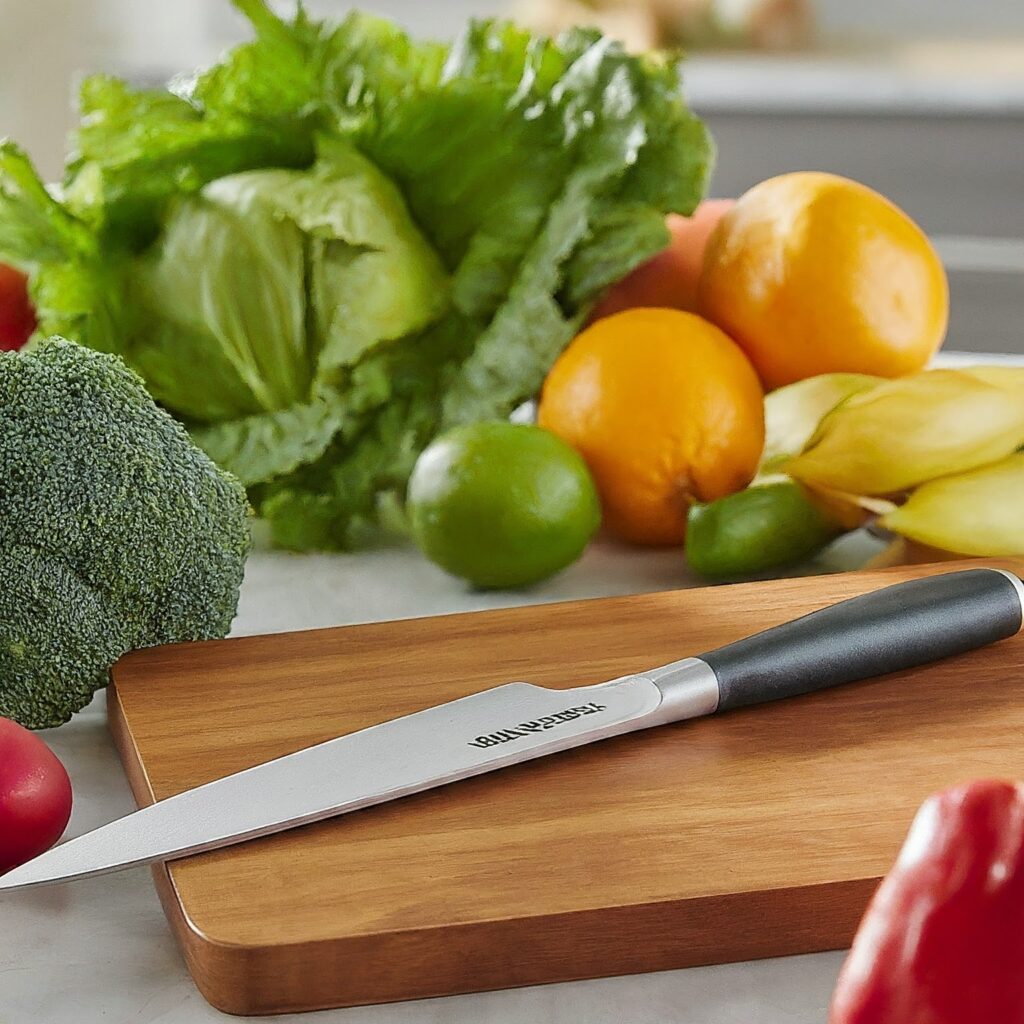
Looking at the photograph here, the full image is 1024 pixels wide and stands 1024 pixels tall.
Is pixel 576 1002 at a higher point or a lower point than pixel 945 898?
lower

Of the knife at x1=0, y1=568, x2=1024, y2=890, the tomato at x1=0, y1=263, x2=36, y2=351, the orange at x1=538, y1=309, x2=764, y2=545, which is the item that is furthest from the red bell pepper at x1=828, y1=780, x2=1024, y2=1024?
the tomato at x1=0, y1=263, x2=36, y2=351

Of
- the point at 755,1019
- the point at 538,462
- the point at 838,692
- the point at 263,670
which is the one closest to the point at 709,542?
the point at 538,462

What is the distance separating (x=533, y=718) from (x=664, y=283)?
2.17ft

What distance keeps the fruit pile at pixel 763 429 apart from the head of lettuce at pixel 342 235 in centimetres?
11

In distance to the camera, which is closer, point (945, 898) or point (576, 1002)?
point (945, 898)

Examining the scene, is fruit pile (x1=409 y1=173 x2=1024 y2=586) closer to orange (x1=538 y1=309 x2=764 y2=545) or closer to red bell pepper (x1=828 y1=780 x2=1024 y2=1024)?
orange (x1=538 y1=309 x2=764 y2=545)

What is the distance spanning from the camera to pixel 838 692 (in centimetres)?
84

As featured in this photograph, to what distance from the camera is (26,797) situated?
70 centimetres

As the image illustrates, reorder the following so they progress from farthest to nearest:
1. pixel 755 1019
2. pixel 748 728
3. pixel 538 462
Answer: pixel 538 462 < pixel 748 728 < pixel 755 1019

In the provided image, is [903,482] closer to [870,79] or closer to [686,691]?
[686,691]

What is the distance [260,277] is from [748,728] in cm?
65

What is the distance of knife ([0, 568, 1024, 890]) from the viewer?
671 mm

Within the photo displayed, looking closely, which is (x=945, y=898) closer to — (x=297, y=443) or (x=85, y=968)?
(x=85, y=968)

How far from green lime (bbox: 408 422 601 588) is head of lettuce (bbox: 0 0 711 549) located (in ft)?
0.52
